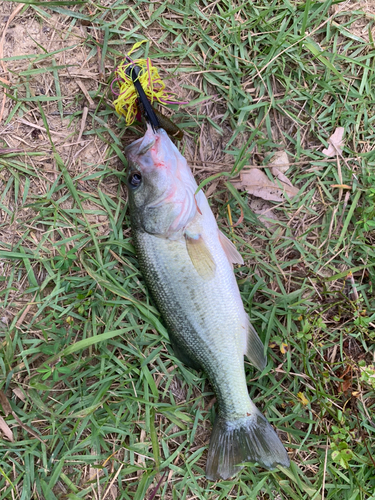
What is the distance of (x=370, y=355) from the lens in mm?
2934

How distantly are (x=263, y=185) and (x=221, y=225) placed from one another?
0.50 meters

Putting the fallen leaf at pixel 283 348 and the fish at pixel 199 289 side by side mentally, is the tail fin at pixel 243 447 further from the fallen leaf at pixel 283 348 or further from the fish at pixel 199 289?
the fallen leaf at pixel 283 348

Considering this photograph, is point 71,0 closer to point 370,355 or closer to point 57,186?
point 57,186

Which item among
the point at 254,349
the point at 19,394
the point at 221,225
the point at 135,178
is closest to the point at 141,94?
the point at 135,178

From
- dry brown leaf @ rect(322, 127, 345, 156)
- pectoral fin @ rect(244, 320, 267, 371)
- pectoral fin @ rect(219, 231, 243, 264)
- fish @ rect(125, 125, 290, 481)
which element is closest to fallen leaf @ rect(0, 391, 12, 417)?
fish @ rect(125, 125, 290, 481)

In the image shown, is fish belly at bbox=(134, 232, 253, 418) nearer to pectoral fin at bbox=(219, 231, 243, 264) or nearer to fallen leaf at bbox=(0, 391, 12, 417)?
pectoral fin at bbox=(219, 231, 243, 264)

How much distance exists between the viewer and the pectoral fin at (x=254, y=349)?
271 centimetres

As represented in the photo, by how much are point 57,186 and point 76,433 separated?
2028mm

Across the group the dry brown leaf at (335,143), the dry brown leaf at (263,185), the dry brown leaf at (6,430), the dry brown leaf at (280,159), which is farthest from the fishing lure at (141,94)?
the dry brown leaf at (6,430)

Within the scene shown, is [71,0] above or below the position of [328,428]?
above

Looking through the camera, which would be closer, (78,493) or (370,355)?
(78,493)

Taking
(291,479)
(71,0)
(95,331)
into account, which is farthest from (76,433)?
(71,0)

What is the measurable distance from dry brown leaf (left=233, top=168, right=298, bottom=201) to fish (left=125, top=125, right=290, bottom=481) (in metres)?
0.51

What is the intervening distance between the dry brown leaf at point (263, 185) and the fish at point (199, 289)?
1.66 feet
